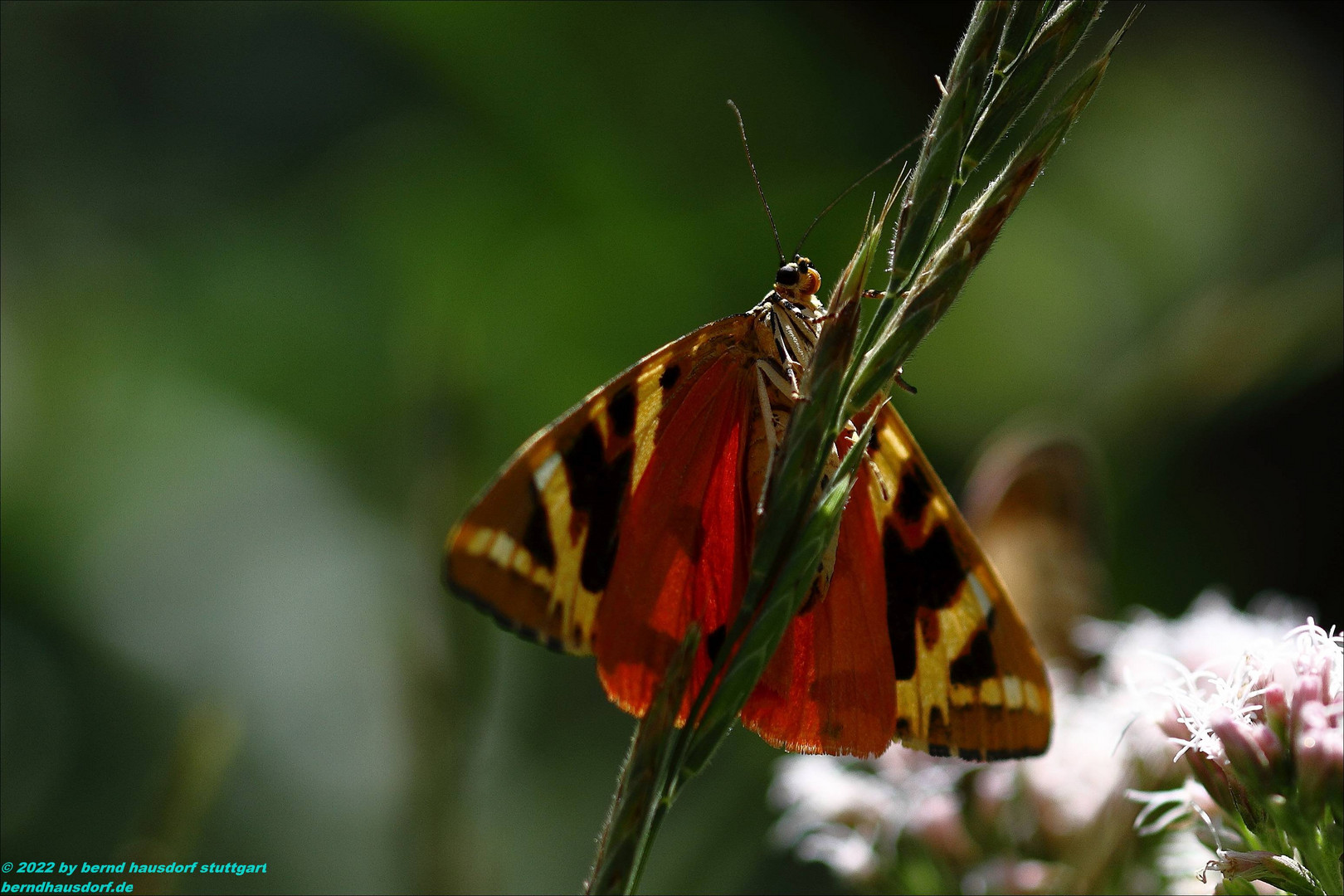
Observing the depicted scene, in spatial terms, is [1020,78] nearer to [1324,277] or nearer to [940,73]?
[1324,277]

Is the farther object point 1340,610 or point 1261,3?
point 1261,3

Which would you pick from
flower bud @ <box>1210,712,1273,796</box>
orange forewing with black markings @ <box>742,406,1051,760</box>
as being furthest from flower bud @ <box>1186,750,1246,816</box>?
orange forewing with black markings @ <box>742,406,1051,760</box>

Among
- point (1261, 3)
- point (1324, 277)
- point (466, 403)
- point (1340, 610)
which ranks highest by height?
point (1261, 3)

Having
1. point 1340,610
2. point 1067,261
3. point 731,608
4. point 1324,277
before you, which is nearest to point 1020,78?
point 731,608

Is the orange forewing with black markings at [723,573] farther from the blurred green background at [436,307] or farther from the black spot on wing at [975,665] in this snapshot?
the blurred green background at [436,307]

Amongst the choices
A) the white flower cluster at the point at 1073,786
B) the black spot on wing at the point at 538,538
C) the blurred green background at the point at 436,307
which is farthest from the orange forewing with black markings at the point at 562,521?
the blurred green background at the point at 436,307

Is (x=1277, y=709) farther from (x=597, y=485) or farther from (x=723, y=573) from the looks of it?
(x=597, y=485)
